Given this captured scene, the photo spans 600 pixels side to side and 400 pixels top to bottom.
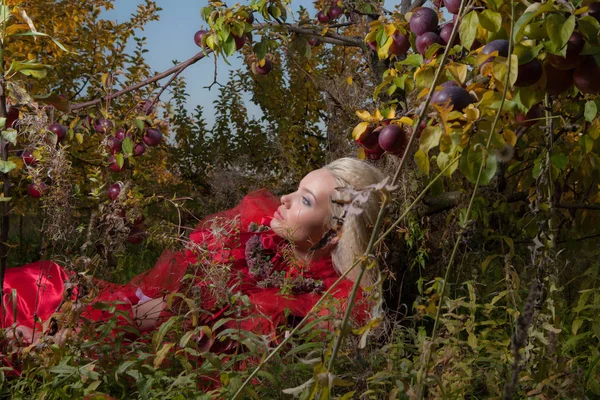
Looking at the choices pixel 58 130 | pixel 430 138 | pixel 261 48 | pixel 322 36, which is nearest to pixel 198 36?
pixel 261 48

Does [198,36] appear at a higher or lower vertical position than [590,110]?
higher

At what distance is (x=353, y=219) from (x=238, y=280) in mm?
443

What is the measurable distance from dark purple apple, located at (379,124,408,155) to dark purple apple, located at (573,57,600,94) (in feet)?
1.59

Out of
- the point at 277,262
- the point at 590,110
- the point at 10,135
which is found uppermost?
the point at 10,135

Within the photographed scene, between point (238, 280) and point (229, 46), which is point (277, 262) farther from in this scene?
point (229, 46)

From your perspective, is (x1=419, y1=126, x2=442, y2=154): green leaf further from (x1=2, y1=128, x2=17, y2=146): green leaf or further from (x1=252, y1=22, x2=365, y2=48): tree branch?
(x1=252, y1=22, x2=365, y2=48): tree branch

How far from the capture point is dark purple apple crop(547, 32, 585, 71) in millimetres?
1321

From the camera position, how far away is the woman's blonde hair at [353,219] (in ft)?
7.88

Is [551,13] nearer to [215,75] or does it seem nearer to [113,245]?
[113,245]

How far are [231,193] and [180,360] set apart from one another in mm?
2672

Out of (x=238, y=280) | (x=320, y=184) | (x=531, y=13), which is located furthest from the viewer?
(x=320, y=184)

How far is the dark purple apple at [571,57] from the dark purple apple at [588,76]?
0.04 feet

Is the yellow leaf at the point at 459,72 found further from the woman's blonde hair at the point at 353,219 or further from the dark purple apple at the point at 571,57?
the woman's blonde hair at the point at 353,219

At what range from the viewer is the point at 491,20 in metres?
1.37
